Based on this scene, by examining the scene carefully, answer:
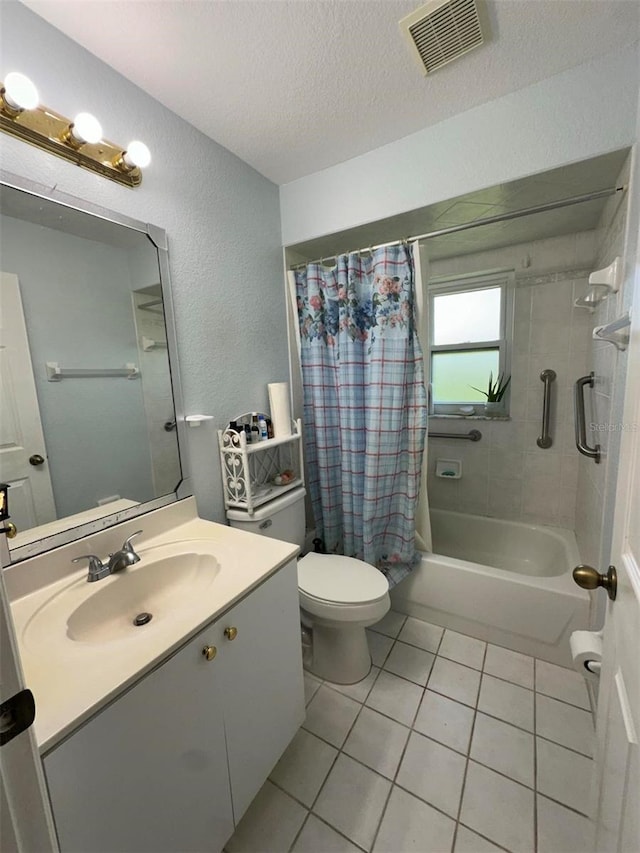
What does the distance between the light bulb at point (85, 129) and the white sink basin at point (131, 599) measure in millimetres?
1273

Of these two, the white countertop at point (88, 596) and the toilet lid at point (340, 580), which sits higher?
the white countertop at point (88, 596)

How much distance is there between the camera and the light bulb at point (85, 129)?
965 mm

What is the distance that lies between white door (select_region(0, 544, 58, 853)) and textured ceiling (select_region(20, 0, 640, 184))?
4.87ft

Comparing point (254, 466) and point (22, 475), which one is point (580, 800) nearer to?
point (254, 466)

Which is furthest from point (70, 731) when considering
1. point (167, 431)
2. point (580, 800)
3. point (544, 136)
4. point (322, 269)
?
point (544, 136)

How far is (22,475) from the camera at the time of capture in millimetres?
959

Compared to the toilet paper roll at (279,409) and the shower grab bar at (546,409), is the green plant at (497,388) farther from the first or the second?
the toilet paper roll at (279,409)

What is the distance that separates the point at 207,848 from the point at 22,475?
3.52 ft

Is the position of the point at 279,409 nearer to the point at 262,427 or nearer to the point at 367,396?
the point at 262,427

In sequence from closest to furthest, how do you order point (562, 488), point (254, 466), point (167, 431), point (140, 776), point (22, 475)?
point (140, 776) → point (22, 475) → point (167, 431) → point (254, 466) → point (562, 488)

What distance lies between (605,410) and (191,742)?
1.75 metres

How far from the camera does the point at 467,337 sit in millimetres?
2324

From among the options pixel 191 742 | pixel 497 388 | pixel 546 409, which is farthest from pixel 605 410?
pixel 191 742

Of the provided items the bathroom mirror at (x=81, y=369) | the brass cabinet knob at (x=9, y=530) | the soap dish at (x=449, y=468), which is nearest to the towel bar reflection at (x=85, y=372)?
the bathroom mirror at (x=81, y=369)
